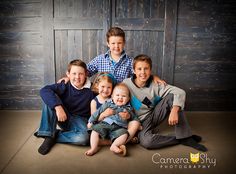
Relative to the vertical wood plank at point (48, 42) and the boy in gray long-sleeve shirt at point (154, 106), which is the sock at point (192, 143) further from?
the vertical wood plank at point (48, 42)

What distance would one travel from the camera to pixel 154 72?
370 cm

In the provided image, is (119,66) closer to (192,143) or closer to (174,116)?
(174,116)

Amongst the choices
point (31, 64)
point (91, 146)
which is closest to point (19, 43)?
point (31, 64)

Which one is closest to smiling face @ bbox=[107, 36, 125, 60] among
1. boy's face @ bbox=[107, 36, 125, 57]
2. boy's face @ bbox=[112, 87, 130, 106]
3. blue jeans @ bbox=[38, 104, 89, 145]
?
boy's face @ bbox=[107, 36, 125, 57]

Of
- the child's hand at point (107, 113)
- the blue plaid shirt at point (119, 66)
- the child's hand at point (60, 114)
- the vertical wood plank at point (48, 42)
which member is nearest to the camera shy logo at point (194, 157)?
the child's hand at point (107, 113)

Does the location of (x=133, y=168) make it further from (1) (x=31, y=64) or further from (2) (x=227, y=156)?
(1) (x=31, y=64)

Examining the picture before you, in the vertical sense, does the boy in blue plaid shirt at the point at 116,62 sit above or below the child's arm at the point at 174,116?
above

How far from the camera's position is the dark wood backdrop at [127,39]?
3559 mm

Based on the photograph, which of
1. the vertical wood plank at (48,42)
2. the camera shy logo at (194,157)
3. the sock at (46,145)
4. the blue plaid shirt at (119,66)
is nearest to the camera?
the camera shy logo at (194,157)

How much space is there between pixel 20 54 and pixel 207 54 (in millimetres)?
2384

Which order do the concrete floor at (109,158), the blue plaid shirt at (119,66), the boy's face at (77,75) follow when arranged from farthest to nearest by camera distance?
the blue plaid shirt at (119,66)
the boy's face at (77,75)
the concrete floor at (109,158)

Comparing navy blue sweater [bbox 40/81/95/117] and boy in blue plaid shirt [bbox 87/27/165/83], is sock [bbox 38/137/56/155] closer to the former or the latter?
navy blue sweater [bbox 40/81/95/117]

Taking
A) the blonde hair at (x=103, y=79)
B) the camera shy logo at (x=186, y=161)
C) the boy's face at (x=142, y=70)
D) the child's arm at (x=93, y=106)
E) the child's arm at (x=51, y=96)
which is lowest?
the camera shy logo at (x=186, y=161)

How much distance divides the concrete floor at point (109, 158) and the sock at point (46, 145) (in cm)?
4
